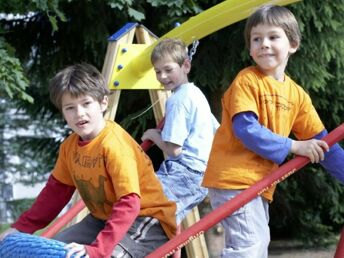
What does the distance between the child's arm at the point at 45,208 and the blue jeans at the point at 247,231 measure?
71cm

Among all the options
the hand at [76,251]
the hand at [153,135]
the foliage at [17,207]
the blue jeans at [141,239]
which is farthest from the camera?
the foliage at [17,207]

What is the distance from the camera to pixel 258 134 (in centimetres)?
275

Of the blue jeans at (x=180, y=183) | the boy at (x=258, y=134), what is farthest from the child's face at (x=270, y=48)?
the blue jeans at (x=180, y=183)

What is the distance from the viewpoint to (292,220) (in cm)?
689

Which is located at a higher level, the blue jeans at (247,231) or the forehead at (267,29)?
the forehead at (267,29)

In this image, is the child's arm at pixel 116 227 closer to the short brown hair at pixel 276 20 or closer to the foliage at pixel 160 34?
the short brown hair at pixel 276 20

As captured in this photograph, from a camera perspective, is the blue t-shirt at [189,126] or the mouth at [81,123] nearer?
the mouth at [81,123]

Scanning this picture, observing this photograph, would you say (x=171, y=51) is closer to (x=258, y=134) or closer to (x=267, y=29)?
(x=267, y=29)

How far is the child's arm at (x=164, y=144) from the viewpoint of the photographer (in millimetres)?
3619

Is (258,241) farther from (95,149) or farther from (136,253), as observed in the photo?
(95,149)

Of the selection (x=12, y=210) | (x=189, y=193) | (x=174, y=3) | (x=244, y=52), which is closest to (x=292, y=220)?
(x=244, y=52)

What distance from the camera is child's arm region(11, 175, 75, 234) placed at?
306 cm

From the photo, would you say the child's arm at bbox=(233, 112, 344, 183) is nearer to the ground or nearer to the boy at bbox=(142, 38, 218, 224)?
the boy at bbox=(142, 38, 218, 224)

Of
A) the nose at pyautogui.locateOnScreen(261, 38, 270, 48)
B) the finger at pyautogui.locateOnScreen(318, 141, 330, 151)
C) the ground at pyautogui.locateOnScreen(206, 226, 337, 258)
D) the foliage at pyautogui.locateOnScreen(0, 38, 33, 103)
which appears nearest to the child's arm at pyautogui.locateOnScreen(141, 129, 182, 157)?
the nose at pyautogui.locateOnScreen(261, 38, 270, 48)
